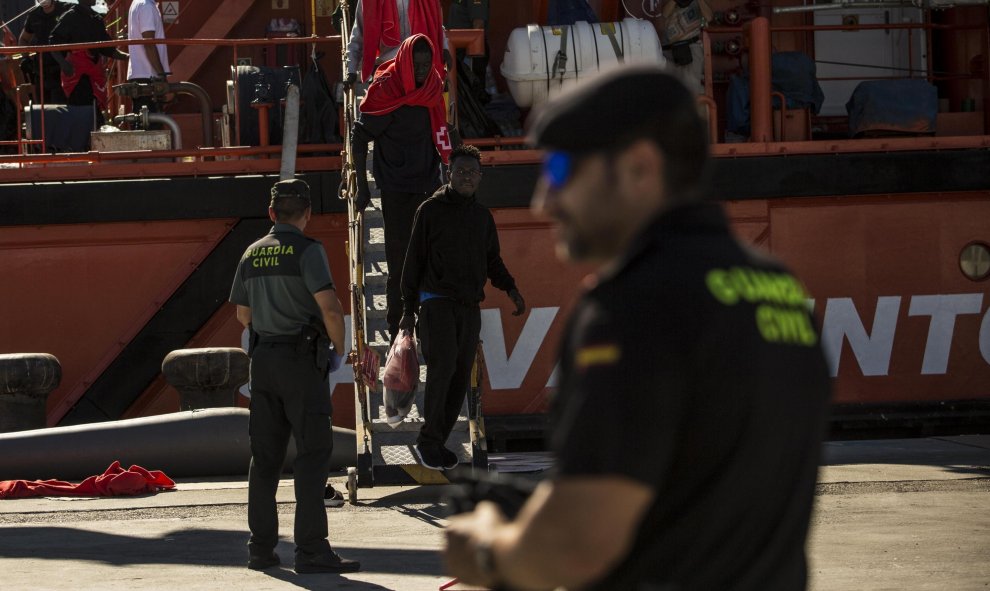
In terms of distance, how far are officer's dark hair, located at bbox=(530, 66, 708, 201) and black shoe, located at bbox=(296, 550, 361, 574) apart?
4.63 meters

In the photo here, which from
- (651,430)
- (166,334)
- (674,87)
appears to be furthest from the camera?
(166,334)

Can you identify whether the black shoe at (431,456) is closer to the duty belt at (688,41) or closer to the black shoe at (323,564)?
the black shoe at (323,564)

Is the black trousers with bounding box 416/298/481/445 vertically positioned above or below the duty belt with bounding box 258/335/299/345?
below

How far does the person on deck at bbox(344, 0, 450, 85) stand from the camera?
33.2 ft

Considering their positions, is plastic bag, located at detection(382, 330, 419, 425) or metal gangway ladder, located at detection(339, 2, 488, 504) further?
metal gangway ladder, located at detection(339, 2, 488, 504)

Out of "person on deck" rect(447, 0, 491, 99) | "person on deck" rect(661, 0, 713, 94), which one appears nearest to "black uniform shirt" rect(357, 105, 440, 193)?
"person on deck" rect(447, 0, 491, 99)

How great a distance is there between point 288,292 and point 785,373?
4672mm

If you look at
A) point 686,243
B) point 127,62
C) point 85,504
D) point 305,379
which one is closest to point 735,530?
point 686,243

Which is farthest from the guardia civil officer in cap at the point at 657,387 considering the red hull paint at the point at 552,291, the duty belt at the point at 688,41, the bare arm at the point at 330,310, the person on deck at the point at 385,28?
the duty belt at the point at 688,41

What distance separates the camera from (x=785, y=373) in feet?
6.71

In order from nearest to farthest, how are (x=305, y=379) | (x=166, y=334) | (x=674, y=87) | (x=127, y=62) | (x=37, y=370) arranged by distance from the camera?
(x=674, y=87) < (x=305, y=379) < (x=37, y=370) < (x=166, y=334) < (x=127, y=62)

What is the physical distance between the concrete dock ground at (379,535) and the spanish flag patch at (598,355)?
3733mm

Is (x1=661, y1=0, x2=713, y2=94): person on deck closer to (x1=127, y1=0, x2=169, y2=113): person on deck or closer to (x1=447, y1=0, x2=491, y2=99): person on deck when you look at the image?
(x1=447, y1=0, x2=491, y2=99): person on deck

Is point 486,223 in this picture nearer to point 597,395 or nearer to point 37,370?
point 37,370
